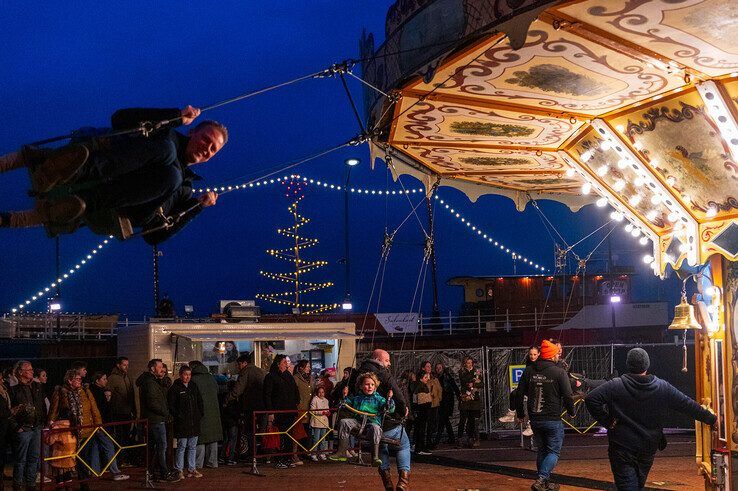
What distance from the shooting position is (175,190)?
14.6ft

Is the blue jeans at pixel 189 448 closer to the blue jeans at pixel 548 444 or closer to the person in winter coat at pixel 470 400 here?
the blue jeans at pixel 548 444

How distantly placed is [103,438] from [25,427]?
1.34m

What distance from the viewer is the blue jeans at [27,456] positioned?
33.3 ft

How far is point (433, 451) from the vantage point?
14984 mm

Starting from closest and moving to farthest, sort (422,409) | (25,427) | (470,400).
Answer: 1. (25,427)
2. (422,409)
3. (470,400)

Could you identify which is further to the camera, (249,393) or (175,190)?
(249,393)

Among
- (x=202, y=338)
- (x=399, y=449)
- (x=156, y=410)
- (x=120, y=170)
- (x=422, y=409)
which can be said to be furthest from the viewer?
(x=202, y=338)

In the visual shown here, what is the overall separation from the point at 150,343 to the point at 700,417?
1046cm

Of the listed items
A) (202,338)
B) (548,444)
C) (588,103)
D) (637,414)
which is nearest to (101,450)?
(202,338)

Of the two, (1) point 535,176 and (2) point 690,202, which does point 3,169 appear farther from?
(1) point 535,176

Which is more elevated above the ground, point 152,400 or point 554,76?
point 554,76

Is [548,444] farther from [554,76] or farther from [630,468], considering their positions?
[554,76]

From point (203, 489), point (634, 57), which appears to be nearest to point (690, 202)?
point (634, 57)

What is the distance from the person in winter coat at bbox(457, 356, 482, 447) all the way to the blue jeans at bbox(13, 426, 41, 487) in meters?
8.04
